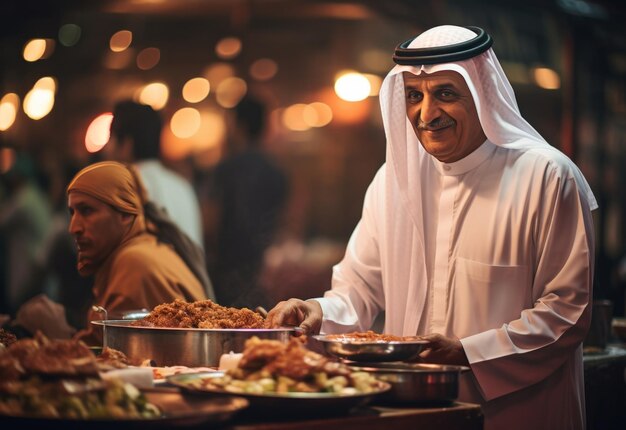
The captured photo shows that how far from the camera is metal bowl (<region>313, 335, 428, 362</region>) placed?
3.04 meters

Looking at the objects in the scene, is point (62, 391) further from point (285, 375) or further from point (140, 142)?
point (140, 142)

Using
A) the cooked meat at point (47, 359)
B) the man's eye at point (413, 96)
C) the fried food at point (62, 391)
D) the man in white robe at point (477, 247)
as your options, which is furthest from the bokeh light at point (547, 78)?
the fried food at point (62, 391)

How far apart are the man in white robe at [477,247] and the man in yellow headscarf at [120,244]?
88 cm

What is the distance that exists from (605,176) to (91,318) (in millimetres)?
8179

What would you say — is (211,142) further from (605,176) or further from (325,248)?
(605,176)

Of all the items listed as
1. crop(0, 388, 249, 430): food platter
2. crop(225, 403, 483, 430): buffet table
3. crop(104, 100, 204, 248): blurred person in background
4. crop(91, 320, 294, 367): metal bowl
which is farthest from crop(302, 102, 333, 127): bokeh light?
crop(0, 388, 249, 430): food platter

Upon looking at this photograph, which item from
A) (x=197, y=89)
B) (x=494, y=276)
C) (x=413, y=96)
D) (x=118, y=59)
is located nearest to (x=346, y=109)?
(x=197, y=89)

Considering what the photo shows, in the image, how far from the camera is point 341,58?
1098 centimetres

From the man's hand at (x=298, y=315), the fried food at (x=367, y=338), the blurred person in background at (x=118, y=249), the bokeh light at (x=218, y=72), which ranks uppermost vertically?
the bokeh light at (x=218, y=72)

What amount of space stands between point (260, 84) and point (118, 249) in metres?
6.43

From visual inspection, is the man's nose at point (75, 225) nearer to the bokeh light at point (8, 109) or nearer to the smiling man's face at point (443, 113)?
the smiling man's face at point (443, 113)

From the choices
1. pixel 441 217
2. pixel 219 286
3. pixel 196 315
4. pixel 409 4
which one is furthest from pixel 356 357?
pixel 409 4

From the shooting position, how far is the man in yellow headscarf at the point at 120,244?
4594 millimetres

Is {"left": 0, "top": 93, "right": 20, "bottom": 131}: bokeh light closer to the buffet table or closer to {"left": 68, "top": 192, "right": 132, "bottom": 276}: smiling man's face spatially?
{"left": 68, "top": 192, "right": 132, "bottom": 276}: smiling man's face
